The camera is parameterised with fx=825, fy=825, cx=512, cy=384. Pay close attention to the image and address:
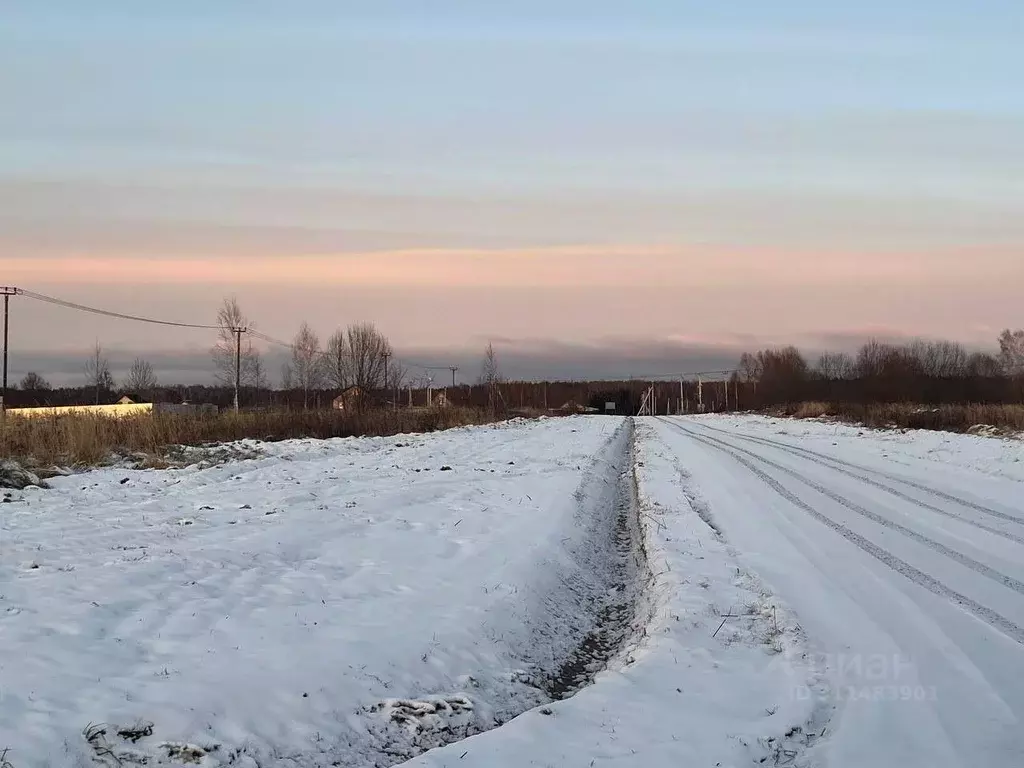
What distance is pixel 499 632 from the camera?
7.41 metres

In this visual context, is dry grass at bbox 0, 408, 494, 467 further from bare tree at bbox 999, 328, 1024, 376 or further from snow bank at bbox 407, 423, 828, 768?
bare tree at bbox 999, 328, 1024, 376

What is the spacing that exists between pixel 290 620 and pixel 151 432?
18.2m

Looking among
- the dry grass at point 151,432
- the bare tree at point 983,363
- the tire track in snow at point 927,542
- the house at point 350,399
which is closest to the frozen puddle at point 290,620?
the tire track in snow at point 927,542

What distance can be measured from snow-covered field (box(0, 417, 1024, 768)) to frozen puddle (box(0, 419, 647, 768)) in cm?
3

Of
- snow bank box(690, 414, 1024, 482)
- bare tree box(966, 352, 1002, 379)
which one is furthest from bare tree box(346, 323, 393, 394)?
bare tree box(966, 352, 1002, 379)

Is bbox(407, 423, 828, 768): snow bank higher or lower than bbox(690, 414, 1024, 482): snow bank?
lower

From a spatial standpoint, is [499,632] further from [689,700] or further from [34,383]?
[34,383]

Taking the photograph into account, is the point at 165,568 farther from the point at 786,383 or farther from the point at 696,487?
the point at 786,383

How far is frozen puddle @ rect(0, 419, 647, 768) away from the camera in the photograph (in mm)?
5000

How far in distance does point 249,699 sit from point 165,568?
323cm

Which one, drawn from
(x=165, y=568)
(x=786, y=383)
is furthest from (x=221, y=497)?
(x=786, y=383)

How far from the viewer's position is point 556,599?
885 centimetres

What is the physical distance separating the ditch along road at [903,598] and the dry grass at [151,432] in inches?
547

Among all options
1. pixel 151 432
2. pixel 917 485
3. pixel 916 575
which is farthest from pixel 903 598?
pixel 151 432
